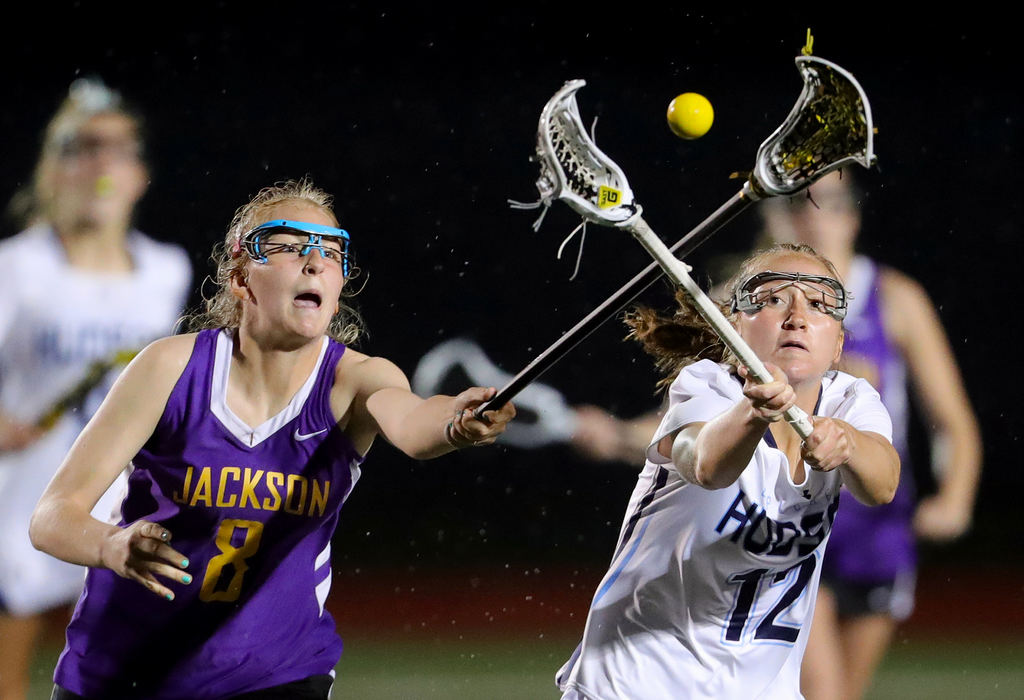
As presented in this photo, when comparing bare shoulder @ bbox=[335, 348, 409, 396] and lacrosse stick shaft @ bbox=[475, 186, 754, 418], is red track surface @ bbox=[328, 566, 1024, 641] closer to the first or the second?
bare shoulder @ bbox=[335, 348, 409, 396]

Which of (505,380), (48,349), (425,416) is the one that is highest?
(505,380)

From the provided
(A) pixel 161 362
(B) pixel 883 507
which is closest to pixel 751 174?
(A) pixel 161 362

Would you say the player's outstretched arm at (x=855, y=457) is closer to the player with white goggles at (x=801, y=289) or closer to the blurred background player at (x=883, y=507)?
the player with white goggles at (x=801, y=289)

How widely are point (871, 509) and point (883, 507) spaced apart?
1.7 inches

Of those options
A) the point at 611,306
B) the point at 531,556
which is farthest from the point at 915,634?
the point at 611,306

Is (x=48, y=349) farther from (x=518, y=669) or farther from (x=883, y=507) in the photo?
(x=883, y=507)

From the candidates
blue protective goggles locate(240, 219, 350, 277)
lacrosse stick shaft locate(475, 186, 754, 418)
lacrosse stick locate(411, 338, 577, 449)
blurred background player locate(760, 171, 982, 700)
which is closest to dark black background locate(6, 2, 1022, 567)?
lacrosse stick locate(411, 338, 577, 449)

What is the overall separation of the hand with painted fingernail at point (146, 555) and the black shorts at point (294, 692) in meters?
0.29

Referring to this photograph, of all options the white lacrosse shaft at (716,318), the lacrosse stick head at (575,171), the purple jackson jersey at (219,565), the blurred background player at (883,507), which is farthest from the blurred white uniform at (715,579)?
the blurred background player at (883,507)

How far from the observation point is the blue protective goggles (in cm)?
233

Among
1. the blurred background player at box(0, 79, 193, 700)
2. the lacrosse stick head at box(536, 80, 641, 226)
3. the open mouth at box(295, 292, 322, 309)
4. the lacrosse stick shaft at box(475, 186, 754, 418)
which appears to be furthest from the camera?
the blurred background player at box(0, 79, 193, 700)

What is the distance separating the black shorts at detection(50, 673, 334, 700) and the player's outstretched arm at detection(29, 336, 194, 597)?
26 centimetres

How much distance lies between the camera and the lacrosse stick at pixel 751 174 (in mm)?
1910

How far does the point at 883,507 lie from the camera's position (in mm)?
3732
